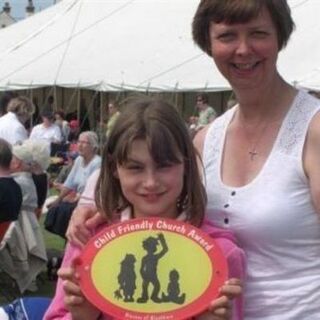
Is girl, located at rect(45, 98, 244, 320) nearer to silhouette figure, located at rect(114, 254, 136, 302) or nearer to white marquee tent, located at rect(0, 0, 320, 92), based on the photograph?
silhouette figure, located at rect(114, 254, 136, 302)

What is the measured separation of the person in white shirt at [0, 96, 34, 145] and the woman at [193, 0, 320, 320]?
25.0 ft

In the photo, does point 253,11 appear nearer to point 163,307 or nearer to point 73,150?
point 163,307

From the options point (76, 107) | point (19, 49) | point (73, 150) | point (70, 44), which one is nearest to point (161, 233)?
point (73, 150)

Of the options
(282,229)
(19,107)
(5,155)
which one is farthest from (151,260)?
(19,107)

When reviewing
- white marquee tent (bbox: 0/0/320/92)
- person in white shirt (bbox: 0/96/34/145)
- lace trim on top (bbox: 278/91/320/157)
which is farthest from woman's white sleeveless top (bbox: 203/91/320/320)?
white marquee tent (bbox: 0/0/320/92)

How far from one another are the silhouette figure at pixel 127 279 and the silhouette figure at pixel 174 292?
68mm

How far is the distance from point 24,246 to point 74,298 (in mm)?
5184

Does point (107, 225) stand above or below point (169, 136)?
below

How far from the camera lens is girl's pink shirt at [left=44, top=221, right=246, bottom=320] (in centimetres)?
172

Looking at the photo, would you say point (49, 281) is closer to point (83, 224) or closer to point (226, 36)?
point (83, 224)

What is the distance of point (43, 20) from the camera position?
802 inches

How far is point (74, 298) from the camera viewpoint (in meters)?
1.69

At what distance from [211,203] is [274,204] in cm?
17

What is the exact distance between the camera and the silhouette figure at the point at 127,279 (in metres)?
1.70
